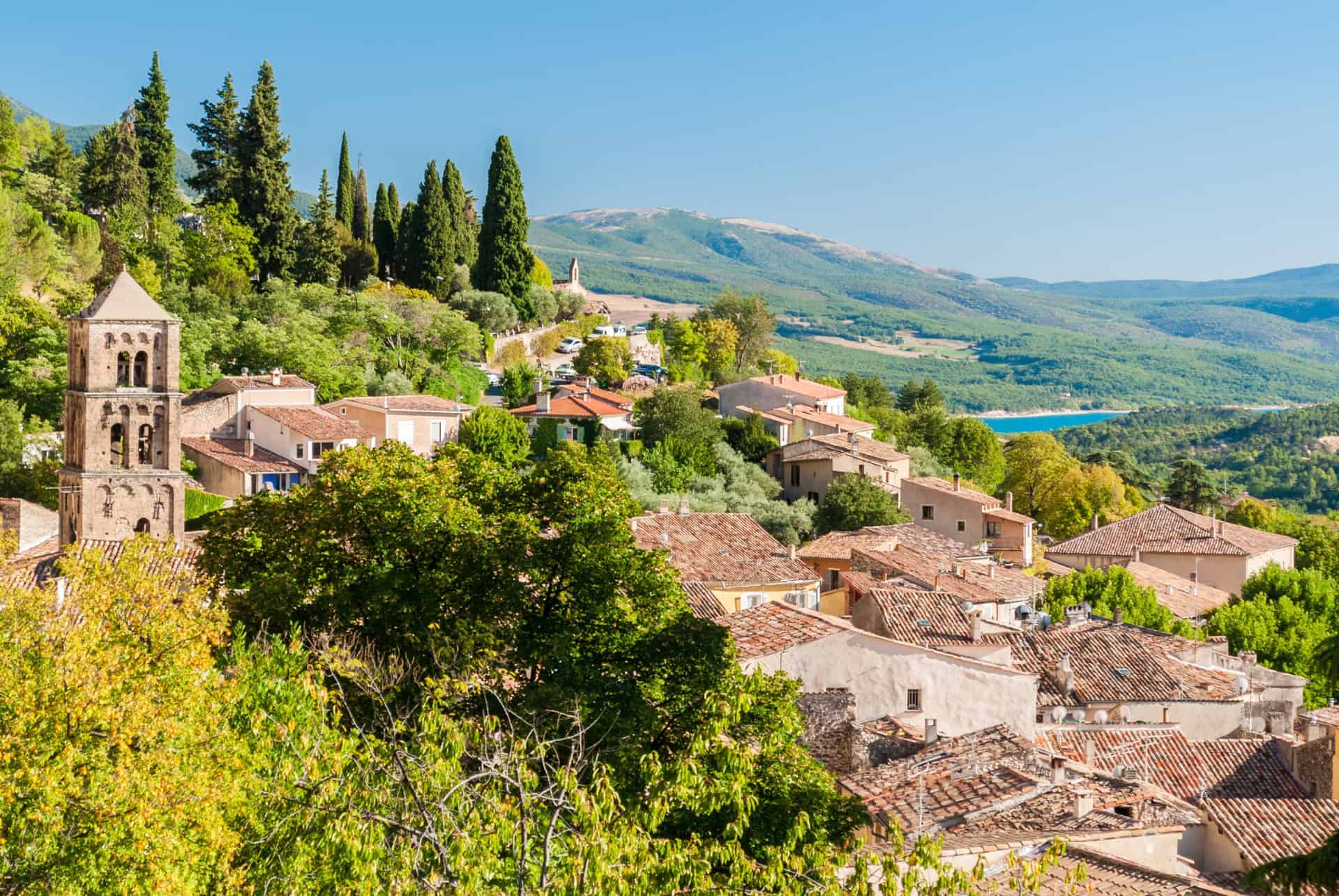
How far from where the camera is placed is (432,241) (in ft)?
231

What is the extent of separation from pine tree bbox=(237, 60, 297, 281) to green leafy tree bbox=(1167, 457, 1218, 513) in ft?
173

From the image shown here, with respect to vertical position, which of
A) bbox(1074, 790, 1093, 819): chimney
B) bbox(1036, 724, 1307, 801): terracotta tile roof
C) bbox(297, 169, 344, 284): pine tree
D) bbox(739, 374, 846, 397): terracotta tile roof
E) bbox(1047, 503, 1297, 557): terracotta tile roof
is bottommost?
bbox(1047, 503, 1297, 557): terracotta tile roof

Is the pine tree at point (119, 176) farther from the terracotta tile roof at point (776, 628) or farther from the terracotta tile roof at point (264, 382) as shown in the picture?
the terracotta tile roof at point (776, 628)

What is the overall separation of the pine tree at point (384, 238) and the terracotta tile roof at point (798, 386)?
17719 mm

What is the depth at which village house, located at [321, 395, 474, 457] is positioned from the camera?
170ft

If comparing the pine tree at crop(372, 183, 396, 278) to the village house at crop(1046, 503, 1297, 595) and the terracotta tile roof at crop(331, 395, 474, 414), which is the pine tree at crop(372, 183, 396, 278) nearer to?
the terracotta tile roof at crop(331, 395, 474, 414)

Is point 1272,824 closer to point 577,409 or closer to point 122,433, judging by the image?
point 122,433

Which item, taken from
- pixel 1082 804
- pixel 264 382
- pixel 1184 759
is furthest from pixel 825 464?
pixel 1082 804

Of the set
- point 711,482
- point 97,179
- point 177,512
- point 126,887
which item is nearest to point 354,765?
point 126,887

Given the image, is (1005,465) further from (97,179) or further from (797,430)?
(97,179)

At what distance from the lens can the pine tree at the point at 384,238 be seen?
241 ft

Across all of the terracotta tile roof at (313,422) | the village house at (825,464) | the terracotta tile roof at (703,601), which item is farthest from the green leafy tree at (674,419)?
the terracotta tile roof at (703,601)

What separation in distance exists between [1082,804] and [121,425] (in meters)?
25.0

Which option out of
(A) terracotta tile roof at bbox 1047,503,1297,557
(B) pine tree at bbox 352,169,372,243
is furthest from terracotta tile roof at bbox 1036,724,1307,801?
(B) pine tree at bbox 352,169,372,243
